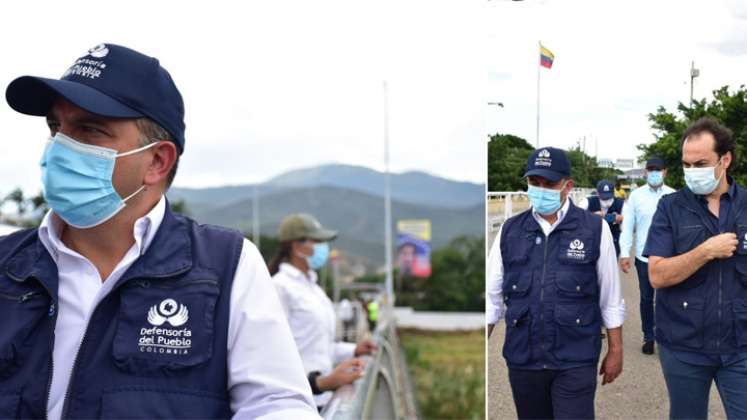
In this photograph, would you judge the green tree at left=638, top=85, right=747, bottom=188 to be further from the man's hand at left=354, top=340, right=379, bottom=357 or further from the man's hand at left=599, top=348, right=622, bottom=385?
the man's hand at left=354, top=340, right=379, bottom=357

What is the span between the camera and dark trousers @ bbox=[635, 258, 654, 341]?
2199mm

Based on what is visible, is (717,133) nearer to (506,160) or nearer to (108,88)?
(506,160)

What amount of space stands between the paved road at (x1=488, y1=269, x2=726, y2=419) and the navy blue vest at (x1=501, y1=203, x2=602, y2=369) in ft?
0.28

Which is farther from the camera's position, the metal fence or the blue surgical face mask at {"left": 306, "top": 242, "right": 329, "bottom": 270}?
the blue surgical face mask at {"left": 306, "top": 242, "right": 329, "bottom": 270}

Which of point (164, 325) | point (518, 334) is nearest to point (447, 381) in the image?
point (518, 334)

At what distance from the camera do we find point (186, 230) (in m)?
1.62

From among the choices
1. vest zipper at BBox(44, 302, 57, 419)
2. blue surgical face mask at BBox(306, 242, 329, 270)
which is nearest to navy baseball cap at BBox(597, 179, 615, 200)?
vest zipper at BBox(44, 302, 57, 419)

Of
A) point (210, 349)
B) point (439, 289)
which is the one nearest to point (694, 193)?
point (210, 349)

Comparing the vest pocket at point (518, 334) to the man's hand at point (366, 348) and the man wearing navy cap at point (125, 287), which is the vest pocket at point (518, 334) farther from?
the man's hand at point (366, 348)

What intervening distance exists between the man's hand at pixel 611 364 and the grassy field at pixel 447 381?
927 centimetres

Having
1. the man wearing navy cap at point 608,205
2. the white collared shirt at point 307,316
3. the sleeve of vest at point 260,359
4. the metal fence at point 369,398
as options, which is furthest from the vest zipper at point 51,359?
the white collared shirt at point 307,316

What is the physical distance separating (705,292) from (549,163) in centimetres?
58

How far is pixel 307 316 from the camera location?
13.3 ft

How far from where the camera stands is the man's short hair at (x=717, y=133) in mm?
2062
